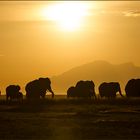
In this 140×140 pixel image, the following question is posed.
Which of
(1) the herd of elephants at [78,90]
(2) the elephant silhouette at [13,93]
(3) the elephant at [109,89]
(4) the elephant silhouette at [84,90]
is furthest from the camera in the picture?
(3) the elephant at [109,89]

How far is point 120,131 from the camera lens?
31641 mm

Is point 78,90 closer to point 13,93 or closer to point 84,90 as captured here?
point 84,90

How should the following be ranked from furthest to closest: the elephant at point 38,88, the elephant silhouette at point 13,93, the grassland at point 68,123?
the elephant silhouette at point 13,93 < the elephant at point 38,88 < the grassland at point 68,123

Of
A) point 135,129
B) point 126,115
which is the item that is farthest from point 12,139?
point 126,115

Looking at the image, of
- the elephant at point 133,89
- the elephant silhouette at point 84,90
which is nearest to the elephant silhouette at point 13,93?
the elephant silhouette at point 84,90

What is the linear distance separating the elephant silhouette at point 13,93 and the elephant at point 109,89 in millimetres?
8568

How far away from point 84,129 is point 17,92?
1460 inches

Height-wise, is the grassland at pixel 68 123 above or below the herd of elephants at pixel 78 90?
below

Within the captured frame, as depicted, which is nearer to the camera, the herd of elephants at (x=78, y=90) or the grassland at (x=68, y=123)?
the grassland at (x=68, y=123)

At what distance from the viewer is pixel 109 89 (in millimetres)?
70938

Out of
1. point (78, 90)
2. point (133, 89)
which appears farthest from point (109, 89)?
point (78, 90)

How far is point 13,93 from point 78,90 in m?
7.08

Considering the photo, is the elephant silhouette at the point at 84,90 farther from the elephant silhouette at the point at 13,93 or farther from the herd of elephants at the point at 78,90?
the elephant silhouette at the point at 13,93

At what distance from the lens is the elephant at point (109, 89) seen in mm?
69938
